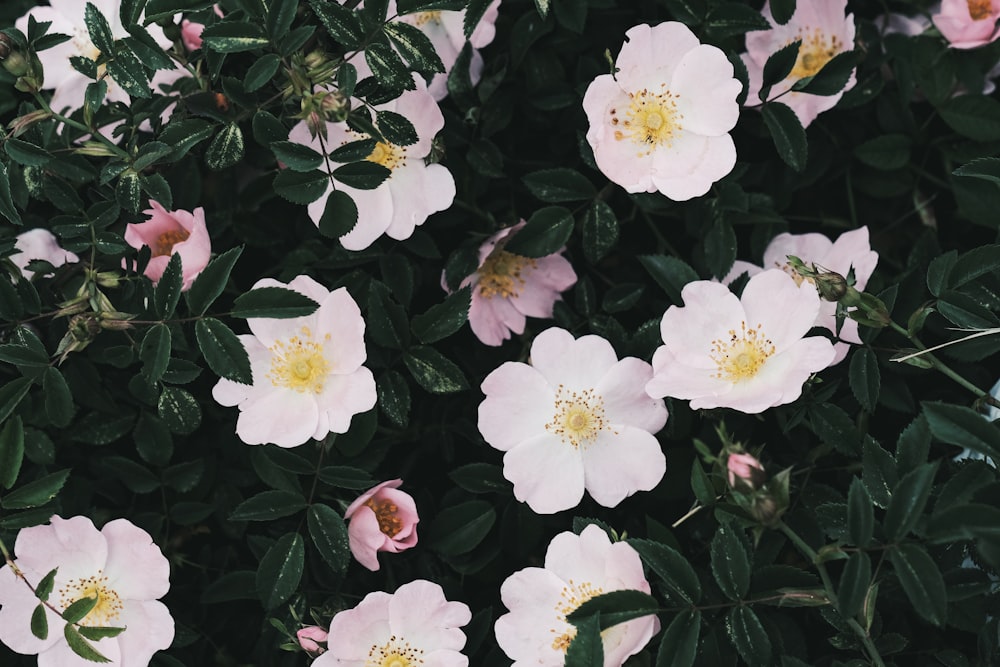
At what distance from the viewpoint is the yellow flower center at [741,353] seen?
3.74 ft

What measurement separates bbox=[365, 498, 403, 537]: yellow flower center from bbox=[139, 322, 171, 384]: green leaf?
284mm

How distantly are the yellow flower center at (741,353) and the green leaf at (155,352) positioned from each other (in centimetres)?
62

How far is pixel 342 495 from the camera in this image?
1242 millimetres

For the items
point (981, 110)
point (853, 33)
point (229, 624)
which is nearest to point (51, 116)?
point (229, 624)

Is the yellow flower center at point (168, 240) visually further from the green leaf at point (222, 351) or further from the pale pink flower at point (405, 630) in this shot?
the pale pink flower at point (405, 630)

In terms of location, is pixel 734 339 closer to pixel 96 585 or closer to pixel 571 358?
pixel 571 358

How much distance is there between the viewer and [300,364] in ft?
4.03

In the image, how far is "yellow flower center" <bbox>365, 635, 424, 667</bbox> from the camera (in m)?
1.16

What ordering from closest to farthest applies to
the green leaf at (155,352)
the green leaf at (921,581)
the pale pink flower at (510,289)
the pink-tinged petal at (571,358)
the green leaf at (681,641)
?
the green leaf at (921,581) → the green leaf at (681,641) → the green leaf at (155,352) → the pink-tinged petal at (571,358) → the pale pink flower at (510,289)

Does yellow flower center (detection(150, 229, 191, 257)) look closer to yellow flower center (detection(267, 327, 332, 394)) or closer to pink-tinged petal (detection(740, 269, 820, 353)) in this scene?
yellow flower center (detection(267, 327, 332, 394))

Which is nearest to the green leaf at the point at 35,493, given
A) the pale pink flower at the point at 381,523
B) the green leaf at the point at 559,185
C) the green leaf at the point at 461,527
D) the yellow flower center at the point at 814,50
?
the pale pink flower at the point at 381,523

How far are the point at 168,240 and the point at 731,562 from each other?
31.9 inches

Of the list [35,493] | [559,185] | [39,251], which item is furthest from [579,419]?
[39,251]

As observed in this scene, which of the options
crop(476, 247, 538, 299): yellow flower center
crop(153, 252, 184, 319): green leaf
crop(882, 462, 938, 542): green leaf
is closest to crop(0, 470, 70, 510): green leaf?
crop(153, 252, 184, 319): green leaf
